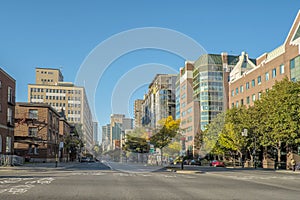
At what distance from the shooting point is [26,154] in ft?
222

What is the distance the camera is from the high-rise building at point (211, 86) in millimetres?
110500

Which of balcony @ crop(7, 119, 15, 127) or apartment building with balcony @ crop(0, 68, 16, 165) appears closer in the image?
apartment building with balcony @ crop(0, 68, 16, 165)

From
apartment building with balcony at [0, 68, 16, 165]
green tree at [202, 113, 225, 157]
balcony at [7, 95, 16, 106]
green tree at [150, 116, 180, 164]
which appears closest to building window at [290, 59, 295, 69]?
green tree at [202, 113, 225, 157]

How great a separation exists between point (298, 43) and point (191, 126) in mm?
60919

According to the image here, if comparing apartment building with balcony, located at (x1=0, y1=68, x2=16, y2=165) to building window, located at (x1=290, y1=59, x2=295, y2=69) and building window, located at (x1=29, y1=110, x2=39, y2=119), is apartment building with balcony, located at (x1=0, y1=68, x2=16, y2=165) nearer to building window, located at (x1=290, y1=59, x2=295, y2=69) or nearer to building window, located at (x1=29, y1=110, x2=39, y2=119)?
building window, located at (x1=29, y1=110, x2=39, y2=119)

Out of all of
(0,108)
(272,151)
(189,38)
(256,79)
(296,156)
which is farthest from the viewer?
(256,79)

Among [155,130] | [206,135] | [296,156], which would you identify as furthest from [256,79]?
[155,130]

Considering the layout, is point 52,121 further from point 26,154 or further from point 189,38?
point 189,38

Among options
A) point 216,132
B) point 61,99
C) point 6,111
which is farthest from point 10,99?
point 61,99

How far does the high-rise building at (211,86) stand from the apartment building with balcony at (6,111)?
6824 cm

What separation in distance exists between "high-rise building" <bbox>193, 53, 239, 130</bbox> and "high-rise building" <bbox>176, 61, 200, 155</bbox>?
2608 millimetres

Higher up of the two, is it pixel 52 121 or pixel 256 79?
pixel 256 79

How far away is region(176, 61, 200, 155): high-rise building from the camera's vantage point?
114 meters

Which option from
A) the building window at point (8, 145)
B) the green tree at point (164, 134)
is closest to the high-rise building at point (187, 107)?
the green tree at point (164, 134)
